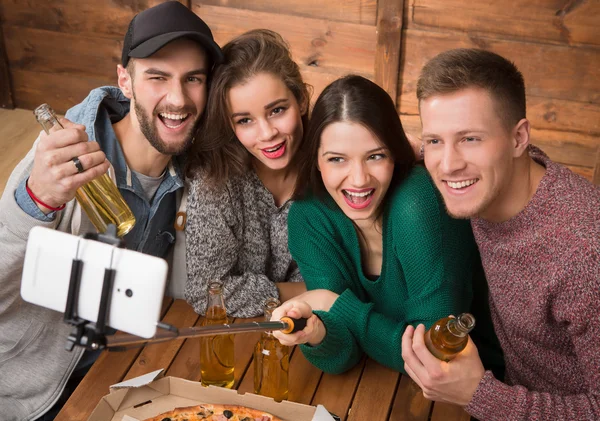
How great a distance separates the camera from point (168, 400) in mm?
1610

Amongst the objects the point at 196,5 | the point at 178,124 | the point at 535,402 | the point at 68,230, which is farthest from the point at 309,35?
the point at 535,402

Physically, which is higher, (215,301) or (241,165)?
(241,165)

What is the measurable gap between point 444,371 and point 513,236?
1.14 ft

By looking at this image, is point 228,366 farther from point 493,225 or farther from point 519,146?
point 519,146

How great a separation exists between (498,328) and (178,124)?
104 centimetres

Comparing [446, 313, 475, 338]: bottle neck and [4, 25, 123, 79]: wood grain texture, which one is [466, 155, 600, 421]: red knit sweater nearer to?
[446, 313, 475, 338]: bottle neck

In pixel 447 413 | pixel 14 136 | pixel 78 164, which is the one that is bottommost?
pixel 14 136

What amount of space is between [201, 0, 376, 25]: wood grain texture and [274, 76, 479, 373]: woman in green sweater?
2000 millimetres

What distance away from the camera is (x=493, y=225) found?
165 cm

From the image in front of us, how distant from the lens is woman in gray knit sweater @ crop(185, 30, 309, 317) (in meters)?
1.98

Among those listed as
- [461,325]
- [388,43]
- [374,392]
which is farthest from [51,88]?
[461,325]

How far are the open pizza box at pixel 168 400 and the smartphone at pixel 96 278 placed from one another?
0.55 meters

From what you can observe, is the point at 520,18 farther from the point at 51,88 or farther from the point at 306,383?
the point at 51,88

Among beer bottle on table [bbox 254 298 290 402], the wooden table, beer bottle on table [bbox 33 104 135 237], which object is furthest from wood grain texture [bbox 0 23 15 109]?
beer bottle on table [bbox 254 298 290 402]
